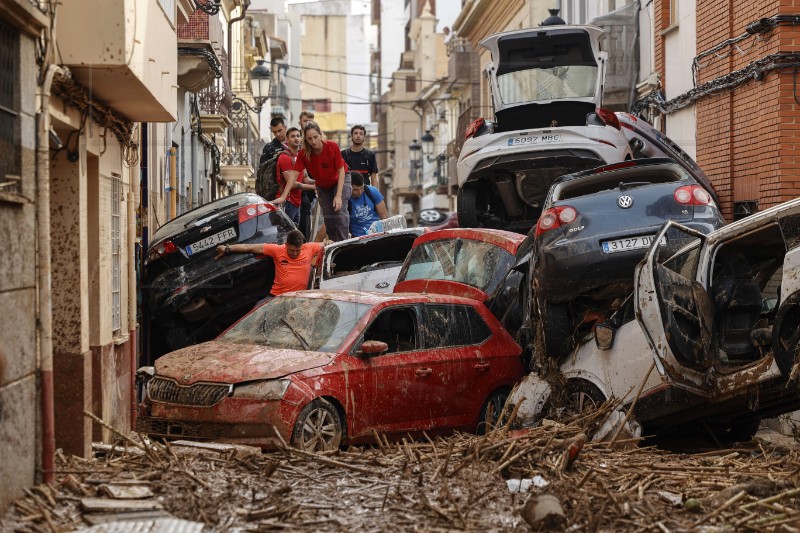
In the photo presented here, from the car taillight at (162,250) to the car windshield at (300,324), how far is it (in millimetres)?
2916

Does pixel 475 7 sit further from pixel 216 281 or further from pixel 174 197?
pixel 216 281

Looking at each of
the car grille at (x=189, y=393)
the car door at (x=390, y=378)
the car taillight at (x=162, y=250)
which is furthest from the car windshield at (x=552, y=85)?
the car grille at (x=189, y=393)

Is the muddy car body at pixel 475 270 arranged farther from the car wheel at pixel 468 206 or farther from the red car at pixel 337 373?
the car wheel at pixel 468 206

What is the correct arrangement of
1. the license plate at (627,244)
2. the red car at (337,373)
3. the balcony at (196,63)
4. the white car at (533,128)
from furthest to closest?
1. the balcony at (196,63)
2. the white car at (533,128)
3. the license plate at (627,244)
4. the red car at (337,373)

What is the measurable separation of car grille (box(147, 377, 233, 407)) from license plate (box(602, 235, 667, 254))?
325 cm

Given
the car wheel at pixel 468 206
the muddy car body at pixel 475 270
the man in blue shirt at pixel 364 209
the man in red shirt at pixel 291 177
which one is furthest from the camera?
the man in blue shirt at pixel 364 209

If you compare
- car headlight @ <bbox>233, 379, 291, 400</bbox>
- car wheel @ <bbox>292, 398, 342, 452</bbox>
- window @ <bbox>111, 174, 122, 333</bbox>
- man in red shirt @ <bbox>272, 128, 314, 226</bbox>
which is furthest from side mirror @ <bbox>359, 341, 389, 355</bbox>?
man in red shirt @ <bbox>272, 128, 314, 226</bbox>

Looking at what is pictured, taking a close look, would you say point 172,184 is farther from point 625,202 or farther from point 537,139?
point 625,202

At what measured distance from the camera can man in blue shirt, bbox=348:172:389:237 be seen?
18.8 meters

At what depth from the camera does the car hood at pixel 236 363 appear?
10.3 m

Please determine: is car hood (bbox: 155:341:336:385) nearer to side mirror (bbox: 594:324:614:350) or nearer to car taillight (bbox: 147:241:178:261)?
side mirror (bbox: 594:324:614:350)

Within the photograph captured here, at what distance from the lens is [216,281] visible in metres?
14.5

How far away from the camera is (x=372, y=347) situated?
10758mm

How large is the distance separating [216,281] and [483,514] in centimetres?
739
